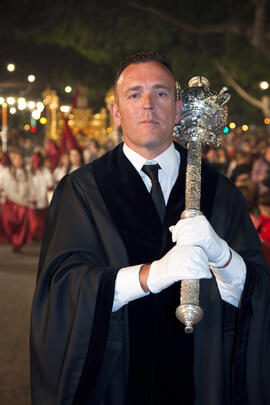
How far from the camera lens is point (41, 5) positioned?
22.2 metres

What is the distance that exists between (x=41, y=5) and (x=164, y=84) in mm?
20229

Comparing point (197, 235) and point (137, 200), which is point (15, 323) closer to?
point (137, 200)

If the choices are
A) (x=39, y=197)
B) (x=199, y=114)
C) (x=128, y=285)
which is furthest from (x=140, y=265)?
(x=39, y=197)

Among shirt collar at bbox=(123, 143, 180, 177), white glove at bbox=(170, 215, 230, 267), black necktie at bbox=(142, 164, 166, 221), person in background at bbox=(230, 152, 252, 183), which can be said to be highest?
person in background at bbox=(230, 152, 252, 183)

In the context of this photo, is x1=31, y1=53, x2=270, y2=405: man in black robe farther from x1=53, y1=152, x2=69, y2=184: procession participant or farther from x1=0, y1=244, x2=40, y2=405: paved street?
x1=53, y1=152, x2=69, y2=184: procession participant

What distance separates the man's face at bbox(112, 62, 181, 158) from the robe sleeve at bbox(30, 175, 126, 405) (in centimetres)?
35

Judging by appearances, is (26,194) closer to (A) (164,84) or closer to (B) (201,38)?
(A) (164,84)

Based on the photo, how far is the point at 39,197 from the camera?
1320 cm

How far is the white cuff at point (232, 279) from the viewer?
289 centimetres

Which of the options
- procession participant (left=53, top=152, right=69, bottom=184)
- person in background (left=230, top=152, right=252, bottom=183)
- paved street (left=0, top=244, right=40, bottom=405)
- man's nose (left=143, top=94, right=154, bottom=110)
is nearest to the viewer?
man's nose (left=143, top=94, right=154, bottom=110)

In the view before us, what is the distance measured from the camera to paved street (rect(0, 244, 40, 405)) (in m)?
5.55

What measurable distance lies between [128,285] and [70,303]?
29 cm

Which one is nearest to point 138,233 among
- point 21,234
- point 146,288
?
point 146,288

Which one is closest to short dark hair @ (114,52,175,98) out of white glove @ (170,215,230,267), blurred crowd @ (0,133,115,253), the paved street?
white glove @ (170,215,230,267)
